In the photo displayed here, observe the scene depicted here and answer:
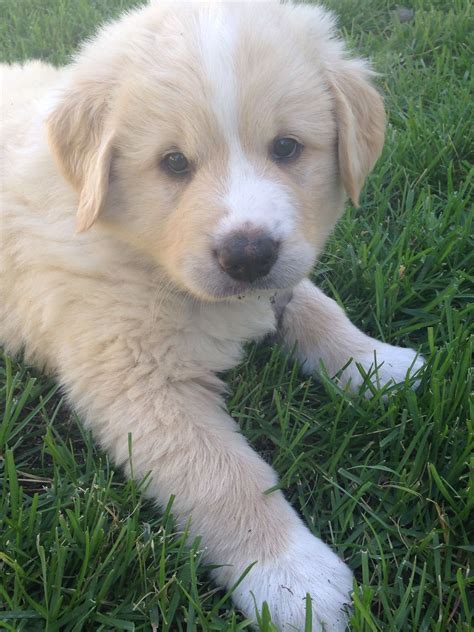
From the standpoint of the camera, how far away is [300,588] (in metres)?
1.84

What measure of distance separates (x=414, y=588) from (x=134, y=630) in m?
0.72

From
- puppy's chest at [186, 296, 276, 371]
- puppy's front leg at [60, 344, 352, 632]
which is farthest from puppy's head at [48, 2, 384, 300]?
puppy's front leg at [60, 344, 352, 632]

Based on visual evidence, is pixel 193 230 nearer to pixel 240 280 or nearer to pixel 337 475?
pixel 240 280

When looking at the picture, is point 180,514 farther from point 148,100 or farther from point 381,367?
point 148,100

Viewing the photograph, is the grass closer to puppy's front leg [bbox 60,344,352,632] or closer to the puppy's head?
puppy's front leg [bbox 60,344,352,632]

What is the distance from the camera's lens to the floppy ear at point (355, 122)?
2238 millimetres

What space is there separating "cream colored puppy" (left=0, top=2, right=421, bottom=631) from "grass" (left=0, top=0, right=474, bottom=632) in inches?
4.7

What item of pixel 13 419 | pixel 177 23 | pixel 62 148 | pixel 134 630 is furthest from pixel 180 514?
pixel 177 23

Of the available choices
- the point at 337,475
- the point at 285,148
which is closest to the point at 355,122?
the point at 285,148

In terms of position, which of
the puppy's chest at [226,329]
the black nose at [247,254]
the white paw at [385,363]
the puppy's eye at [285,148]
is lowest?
the white paw at [385,363]

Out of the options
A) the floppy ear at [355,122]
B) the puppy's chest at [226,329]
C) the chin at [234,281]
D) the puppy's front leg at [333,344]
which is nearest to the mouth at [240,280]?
the chin at [234,281]

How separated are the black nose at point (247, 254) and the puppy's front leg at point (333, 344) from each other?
0.63m

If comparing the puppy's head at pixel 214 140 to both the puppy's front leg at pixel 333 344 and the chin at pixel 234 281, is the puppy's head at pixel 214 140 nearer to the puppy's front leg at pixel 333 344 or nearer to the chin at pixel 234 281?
the chin at pixel 234 281

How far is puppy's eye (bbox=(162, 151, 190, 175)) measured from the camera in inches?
80.7
